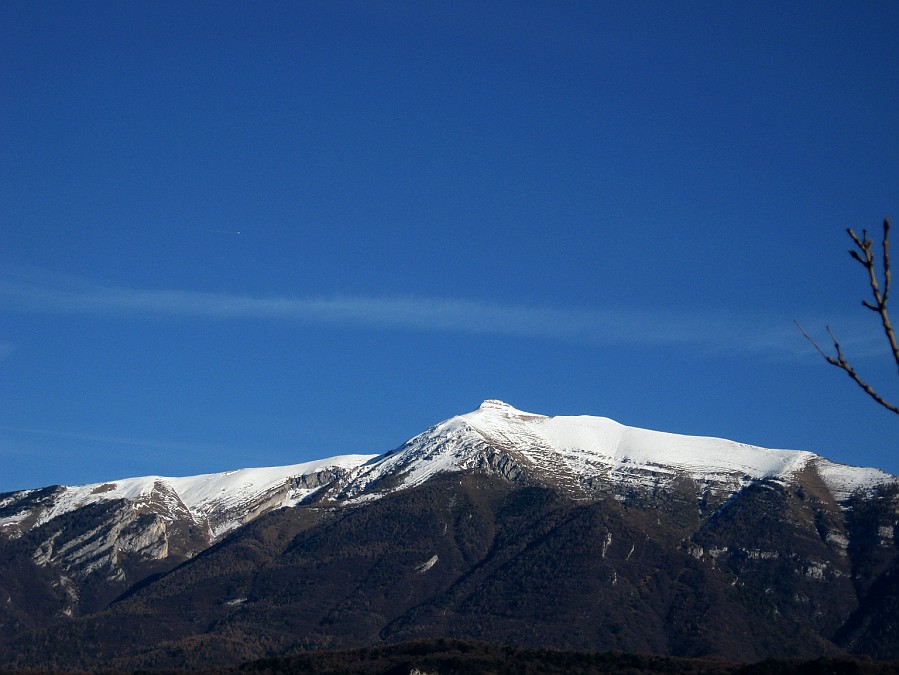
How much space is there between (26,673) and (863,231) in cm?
19195

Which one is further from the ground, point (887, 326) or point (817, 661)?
point (887, 326)

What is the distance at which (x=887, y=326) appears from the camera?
11.0 m

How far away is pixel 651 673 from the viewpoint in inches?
6073

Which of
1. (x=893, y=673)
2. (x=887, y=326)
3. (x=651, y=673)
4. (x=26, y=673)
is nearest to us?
(x=887, y=326)

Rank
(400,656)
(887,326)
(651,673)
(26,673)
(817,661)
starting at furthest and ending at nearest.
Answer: (26,673), (400,656), (651,673), (817,661), (887,326)

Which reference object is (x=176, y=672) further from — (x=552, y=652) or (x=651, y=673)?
(x=651, y=673)

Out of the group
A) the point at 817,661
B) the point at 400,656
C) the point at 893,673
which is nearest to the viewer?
the point at 893,673

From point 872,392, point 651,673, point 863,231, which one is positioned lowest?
point 651,673

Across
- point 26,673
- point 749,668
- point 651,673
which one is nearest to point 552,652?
point 651,673

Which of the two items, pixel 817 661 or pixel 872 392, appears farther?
pixel 817 661

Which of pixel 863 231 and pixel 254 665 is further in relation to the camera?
pixel 254 665

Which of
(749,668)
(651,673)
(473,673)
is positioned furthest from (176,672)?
(749,668)

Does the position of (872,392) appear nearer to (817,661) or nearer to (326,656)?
(817,661)

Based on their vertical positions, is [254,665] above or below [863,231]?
below
